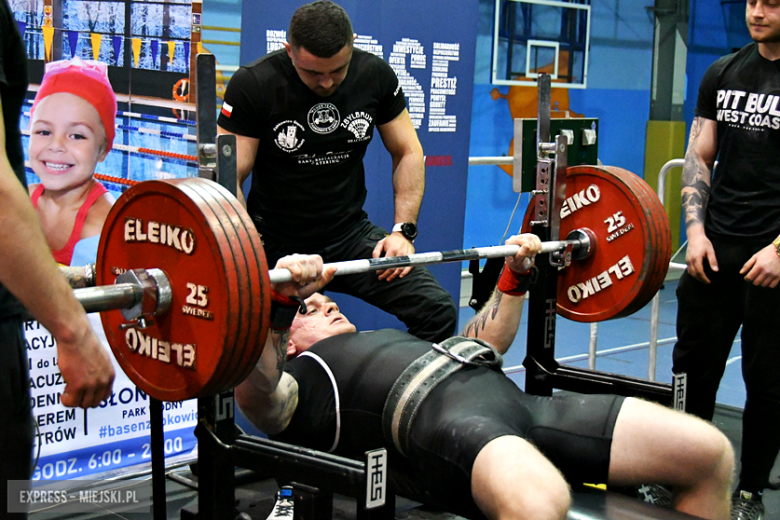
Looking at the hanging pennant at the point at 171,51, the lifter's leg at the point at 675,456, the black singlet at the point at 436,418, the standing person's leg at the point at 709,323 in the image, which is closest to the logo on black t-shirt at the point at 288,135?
the hanging pennant at the point at 171,51

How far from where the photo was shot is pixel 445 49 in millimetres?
3801

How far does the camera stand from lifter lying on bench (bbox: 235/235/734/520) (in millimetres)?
1935

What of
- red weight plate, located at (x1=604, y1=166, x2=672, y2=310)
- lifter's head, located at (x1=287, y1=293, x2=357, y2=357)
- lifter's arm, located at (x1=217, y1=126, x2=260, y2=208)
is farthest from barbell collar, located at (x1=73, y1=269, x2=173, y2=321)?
red weight plate, located at (x1=604, y1=166, x2=672, y2=310)

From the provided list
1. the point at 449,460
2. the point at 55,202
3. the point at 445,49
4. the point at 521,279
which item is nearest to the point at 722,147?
the point at 521,279

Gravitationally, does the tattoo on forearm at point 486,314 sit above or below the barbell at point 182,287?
below

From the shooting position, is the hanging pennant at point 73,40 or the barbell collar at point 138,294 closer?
the barbell collar at point 138,294

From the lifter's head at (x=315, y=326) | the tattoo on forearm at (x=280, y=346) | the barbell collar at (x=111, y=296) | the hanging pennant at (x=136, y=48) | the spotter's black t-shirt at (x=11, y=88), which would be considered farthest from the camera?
the hanging pennant at (x=136, y=48)

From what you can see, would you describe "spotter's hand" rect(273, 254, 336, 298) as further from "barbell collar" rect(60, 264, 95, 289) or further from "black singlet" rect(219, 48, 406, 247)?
"black singlet" rect(219, 48, 406, 247)

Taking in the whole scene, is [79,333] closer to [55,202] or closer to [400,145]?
[55,202]

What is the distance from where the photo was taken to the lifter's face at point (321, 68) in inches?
105

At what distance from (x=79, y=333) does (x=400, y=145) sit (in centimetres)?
181

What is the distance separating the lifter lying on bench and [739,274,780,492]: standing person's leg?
0.84 metres

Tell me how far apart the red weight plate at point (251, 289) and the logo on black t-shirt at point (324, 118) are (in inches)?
42.7

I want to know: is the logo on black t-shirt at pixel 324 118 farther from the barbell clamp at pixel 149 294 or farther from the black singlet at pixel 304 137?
the barbell clamp at pixel 149 294
